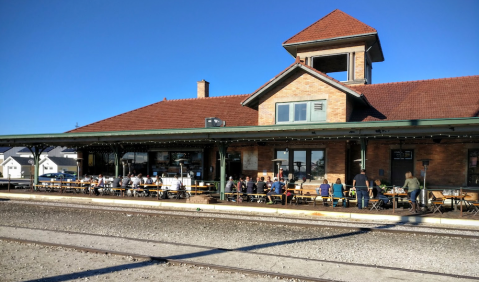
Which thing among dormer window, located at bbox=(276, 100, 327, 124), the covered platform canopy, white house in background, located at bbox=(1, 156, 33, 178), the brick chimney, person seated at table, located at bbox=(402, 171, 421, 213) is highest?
the brick chimney

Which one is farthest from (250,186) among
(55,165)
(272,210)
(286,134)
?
(55,165)

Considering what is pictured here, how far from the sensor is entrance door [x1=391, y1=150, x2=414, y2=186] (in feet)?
54.1

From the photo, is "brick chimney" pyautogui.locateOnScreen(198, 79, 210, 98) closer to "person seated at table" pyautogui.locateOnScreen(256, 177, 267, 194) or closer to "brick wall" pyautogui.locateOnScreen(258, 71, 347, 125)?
"brick wall" pyautogui.locateOnScreen(258, 71, 347, 125)

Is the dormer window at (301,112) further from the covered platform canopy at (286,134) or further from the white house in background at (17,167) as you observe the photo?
the white house in background at (17,167)

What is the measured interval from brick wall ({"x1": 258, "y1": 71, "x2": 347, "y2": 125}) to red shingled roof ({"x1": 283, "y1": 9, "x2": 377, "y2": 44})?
504 cm

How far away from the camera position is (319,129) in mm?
13594

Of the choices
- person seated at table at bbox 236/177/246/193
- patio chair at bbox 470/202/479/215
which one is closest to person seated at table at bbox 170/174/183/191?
person seated at table at bbox 236/177/246/193

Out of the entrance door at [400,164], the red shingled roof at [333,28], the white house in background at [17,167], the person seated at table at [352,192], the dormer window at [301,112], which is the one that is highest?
the red shingled roof at [333,28]

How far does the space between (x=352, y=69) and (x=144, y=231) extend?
51.4 ft

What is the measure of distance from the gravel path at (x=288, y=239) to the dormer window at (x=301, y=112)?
7.65 m

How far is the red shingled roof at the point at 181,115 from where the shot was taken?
2148cm

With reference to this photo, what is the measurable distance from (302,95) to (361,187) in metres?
5.91

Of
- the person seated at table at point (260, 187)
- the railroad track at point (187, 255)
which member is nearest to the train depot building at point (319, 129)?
the person seated at table at point (260, 187)

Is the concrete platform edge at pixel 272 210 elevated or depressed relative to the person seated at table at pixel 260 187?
depressed
